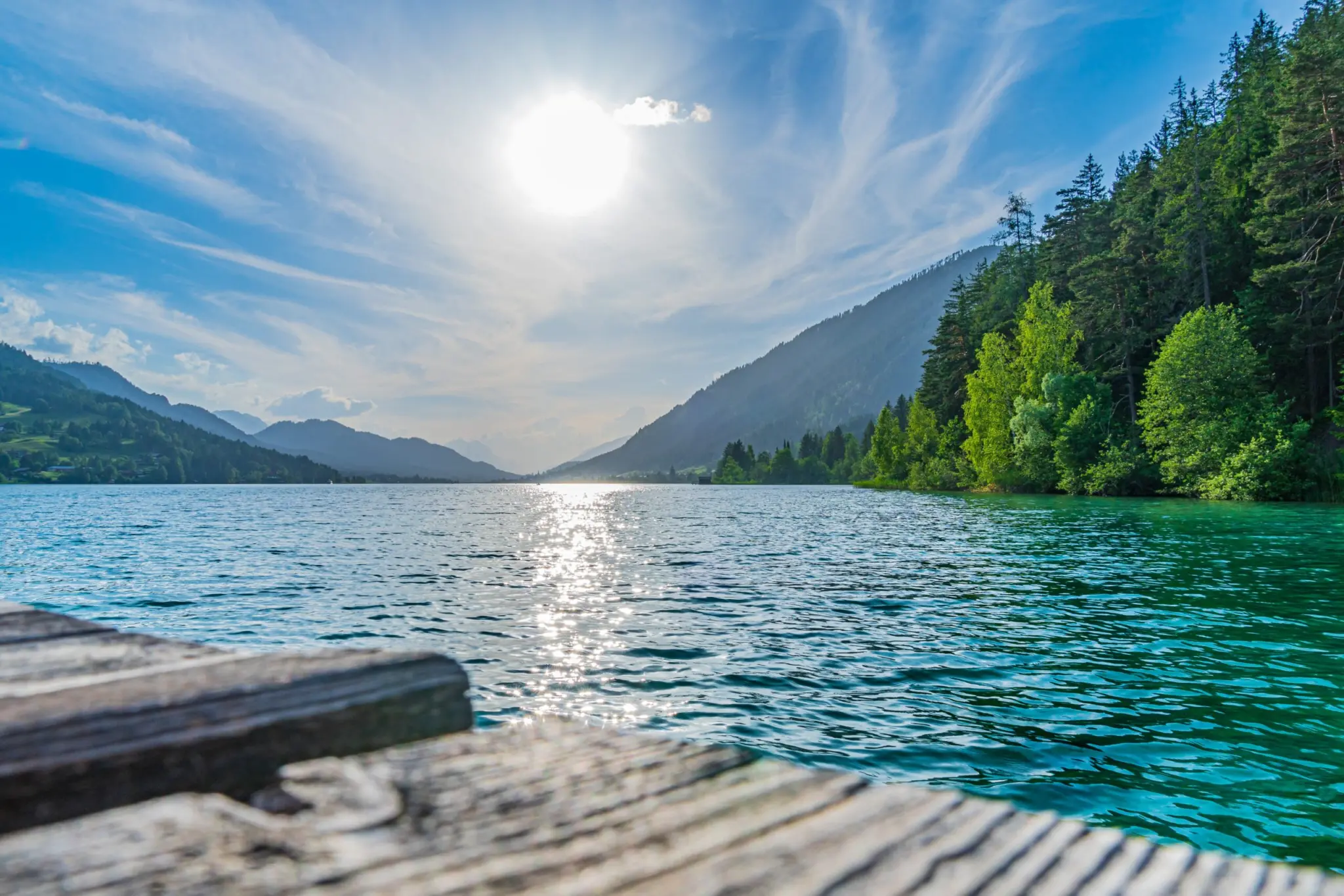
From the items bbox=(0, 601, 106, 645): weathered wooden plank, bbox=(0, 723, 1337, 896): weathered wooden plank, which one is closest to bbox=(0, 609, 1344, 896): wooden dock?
bbox=(0, 723, 1337, 896): weathered wooden plank

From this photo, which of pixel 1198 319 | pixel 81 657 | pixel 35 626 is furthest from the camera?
pixel 1198 319

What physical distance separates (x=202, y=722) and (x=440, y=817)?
1.63 feet

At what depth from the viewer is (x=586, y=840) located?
1165 mm

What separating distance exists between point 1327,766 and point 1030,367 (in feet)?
232

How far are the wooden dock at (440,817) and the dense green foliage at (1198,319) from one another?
5948cm

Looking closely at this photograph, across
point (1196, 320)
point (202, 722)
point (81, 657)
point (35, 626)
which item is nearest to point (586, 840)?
point (202, 722)

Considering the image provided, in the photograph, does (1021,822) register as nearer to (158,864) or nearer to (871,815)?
(871,815)

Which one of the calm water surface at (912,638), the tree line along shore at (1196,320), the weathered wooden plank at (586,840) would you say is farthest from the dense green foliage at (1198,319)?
the weathered wooden plank at (586,840)

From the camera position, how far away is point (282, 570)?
2328 cm

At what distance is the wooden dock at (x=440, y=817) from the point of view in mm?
1022

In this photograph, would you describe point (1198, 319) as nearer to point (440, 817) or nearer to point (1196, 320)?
point (1196, 320)

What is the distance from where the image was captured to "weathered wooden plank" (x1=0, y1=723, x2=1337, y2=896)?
3.28ft

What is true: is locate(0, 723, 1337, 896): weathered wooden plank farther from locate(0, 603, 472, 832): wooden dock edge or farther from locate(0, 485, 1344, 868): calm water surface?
locate(0, 485, 1344, 868): calm water surface

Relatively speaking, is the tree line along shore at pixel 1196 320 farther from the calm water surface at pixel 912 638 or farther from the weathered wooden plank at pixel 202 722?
the weathered wooden plank at pixel 202 722
